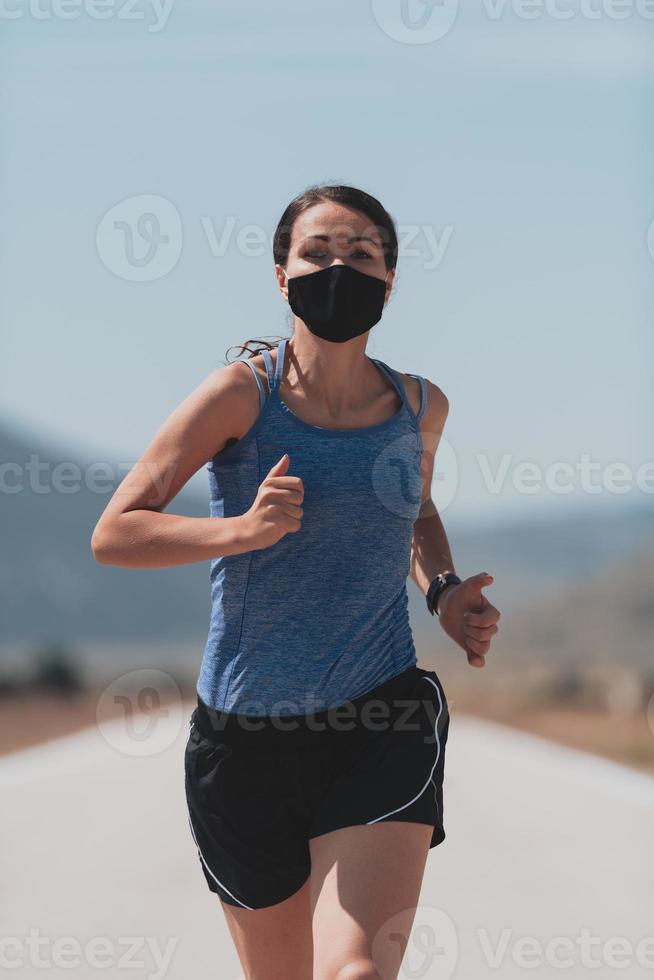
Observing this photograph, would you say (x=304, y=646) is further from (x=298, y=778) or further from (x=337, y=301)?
(x=337, y=301)

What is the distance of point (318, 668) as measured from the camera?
2.88 m

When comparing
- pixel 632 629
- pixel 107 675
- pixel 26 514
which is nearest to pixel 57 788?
pixel 107 675

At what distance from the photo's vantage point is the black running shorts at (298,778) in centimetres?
288

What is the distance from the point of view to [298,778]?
2895 millimetres

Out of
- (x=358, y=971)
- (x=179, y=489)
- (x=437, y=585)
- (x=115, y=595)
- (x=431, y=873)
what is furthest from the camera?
(x=115, y=595)

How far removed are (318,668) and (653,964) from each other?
9.44 feet

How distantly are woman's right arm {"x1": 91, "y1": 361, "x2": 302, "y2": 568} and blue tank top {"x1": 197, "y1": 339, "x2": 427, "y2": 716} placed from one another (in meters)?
0.06

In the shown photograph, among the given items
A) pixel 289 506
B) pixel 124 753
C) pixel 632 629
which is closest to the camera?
pixel 289 506

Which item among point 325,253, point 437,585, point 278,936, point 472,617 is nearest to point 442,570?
point 437,585

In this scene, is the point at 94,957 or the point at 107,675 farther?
the point at 107,675

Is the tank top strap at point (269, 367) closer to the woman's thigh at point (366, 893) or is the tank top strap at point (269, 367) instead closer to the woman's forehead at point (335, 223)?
the woman's forehead at point (335, 223)

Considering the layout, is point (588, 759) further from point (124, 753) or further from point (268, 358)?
point (268, 358)

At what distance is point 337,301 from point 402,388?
0.86 ft

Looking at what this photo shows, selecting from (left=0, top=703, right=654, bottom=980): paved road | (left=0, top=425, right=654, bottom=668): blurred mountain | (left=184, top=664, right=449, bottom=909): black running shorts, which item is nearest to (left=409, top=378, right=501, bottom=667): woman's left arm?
(left=184, top=664, right=449, bottom=909): black running shorts
